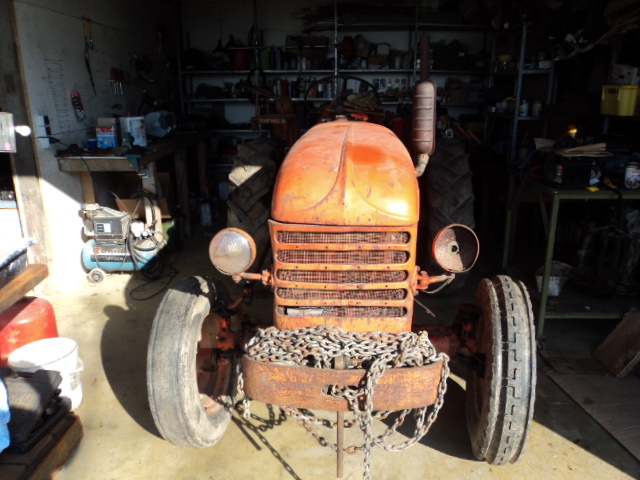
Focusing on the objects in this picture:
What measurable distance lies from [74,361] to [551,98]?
4.91m

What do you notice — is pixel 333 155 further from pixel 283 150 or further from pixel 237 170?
pixel 283 150

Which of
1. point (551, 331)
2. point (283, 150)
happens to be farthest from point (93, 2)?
point (551, 331)

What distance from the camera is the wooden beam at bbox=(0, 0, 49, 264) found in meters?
3.97

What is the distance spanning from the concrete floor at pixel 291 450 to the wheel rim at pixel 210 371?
0.61 feet

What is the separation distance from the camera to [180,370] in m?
2.31

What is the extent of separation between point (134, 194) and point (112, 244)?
23.4 inches

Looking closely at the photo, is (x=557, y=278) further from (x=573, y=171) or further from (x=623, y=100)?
(x=623, y=100)

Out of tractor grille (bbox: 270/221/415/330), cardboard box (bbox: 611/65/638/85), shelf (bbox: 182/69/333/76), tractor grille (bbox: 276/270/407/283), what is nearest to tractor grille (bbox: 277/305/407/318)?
tractor grille (bbox: 270/221/415/330)

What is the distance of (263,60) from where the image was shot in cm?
751

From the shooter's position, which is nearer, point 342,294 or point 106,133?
point 342,294

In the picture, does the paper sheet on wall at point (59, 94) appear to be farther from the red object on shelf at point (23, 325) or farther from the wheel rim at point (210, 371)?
the wheel rim at point (210, 371)

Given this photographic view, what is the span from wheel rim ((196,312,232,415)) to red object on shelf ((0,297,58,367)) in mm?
990

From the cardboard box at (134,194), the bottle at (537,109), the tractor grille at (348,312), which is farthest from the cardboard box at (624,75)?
the cardboard box at (134,194)

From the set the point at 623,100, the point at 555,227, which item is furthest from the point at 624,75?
the point at 555,227
